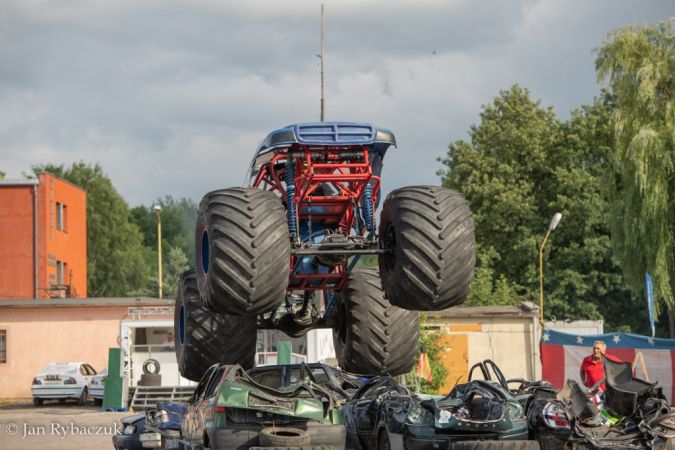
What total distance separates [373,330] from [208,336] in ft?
7.67

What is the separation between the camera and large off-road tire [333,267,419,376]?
13367 millimetres

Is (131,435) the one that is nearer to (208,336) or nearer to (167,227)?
(208,336)

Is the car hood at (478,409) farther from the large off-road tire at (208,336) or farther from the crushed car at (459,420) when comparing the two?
the large off-road tire at (208,336)

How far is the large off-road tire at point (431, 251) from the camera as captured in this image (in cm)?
1003

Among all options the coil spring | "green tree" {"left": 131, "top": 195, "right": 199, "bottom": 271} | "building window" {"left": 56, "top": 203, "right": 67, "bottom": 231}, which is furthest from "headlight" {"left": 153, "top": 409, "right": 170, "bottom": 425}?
"green tree" {"left": 131, "top": 195, "right": 199, "bottom": 271}

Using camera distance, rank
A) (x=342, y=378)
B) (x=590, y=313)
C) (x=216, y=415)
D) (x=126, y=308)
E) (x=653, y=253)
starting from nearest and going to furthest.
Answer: (x=216, y=415)
(x=342, y=378)
(x=653, y=253)
(x=126, y=308)
(x=590, y=313)

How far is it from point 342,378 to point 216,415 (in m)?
3.17

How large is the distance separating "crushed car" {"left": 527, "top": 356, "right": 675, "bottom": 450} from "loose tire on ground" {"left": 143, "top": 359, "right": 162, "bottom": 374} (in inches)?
774

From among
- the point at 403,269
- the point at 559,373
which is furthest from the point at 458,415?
the point at 559,373

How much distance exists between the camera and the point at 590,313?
164 ft

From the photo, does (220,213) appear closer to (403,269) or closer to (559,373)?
(403,269)

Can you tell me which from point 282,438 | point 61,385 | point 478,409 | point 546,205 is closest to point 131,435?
point 282,438

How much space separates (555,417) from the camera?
405 inches

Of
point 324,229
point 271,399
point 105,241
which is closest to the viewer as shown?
point 271,399
